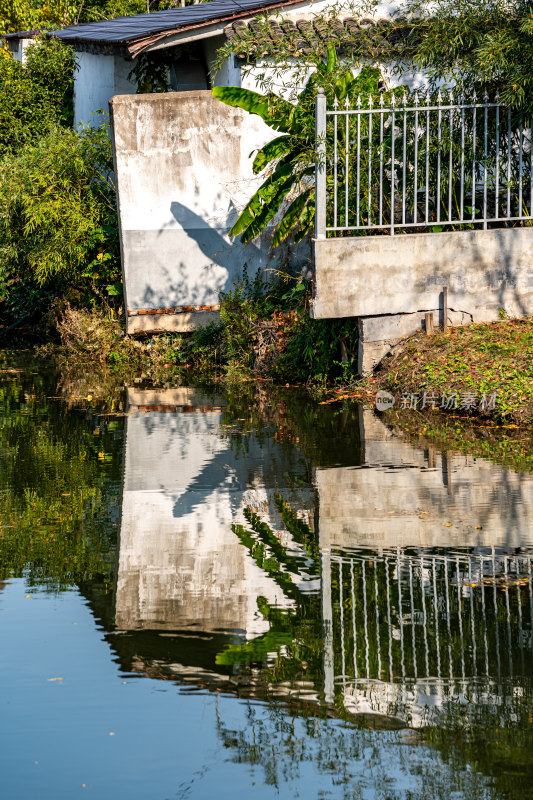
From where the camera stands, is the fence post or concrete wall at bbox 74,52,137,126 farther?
concrete wall at bbox 74,52,137,126

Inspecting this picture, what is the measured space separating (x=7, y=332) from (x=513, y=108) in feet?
32.7

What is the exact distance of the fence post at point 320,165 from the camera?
1210cm

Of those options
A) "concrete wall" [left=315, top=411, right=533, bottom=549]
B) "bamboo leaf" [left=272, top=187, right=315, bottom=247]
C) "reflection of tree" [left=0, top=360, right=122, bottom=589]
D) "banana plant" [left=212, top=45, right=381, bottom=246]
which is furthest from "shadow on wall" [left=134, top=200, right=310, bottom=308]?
"concrete wall" [left=315, top=411, right=533, bottom=549]

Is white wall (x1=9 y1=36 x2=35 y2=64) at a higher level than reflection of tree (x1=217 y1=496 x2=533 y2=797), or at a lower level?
higher

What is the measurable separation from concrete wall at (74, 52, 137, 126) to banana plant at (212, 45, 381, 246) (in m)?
6.17

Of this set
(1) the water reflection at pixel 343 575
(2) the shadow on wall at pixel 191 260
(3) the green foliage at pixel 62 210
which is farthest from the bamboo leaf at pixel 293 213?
(1) the water reflection at pixel 343 575

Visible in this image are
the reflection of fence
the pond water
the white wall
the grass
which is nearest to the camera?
the pond water

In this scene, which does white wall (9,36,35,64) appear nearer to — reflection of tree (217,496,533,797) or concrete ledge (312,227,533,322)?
concrete ledge (312,227,533,322)

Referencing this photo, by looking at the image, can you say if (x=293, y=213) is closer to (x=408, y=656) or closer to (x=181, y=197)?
(x=181, y=197)

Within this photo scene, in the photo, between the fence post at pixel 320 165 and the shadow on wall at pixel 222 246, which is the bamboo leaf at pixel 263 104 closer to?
the fence post at pixel 320 165

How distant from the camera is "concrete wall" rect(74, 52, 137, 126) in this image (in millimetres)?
19078

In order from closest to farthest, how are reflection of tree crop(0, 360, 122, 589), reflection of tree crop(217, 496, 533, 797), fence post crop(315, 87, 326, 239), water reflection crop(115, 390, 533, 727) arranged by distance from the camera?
reflection of tree crop(217, 496, 533, 797)
water reflection crop(115, 390, 533, 727)
reflection of tree crop(0, 360, 122, 589)
fence post crop(315, 87, 326, 239)

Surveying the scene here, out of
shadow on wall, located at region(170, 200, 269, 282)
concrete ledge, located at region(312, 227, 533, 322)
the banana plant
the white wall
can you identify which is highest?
the white wall

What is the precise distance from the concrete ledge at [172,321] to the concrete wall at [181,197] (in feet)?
0.05
